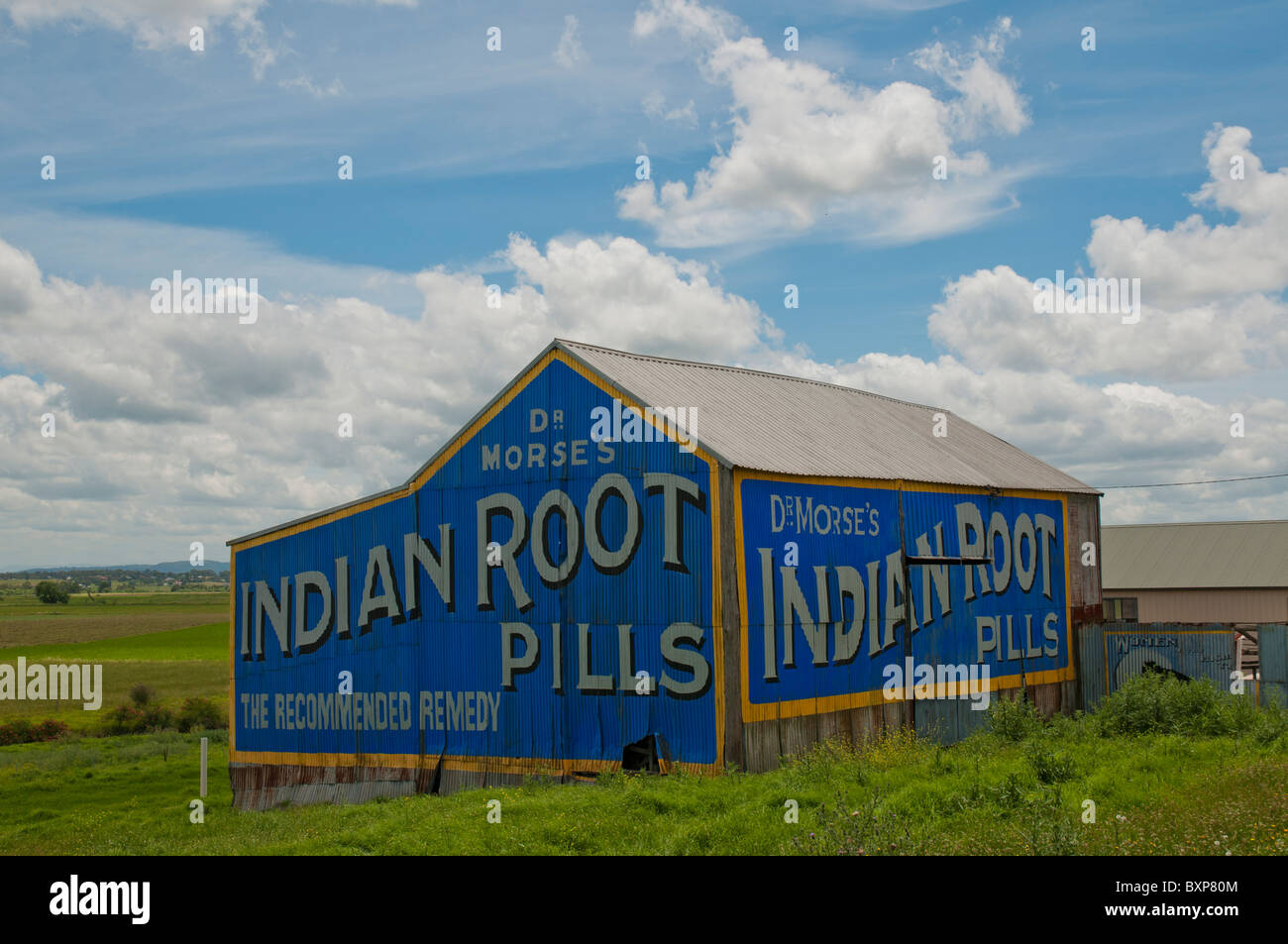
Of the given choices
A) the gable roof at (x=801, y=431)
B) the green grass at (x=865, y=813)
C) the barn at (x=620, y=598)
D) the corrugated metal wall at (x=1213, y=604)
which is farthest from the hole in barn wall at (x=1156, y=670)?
the corrugated metal wall at (x=1213, y=604)

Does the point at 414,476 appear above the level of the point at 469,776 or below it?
above

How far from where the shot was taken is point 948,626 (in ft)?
94.6

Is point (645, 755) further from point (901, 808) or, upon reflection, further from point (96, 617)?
point (96, 617)

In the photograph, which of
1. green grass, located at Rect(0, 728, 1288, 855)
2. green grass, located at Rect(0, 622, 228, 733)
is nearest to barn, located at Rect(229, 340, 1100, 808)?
green grass, located at Rect(0, 728, 1288, 855)

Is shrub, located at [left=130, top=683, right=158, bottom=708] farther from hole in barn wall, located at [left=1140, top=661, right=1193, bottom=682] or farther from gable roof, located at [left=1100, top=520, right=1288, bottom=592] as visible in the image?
gable roof, located at [left=1100, top=520, right=1288, bottom=592]

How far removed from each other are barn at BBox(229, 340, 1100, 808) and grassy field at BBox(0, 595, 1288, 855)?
1.37 m

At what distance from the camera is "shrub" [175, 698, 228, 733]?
56272 millimetres

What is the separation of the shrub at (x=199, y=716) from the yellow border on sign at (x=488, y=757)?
92.6 ft

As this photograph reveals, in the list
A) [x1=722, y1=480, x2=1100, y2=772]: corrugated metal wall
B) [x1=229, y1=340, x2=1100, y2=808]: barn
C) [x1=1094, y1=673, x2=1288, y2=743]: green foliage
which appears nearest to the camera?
[x1=722, y1=480, x2=1100, y2=772]: corrugated metal wall

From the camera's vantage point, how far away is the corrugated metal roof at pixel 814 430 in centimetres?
2502
